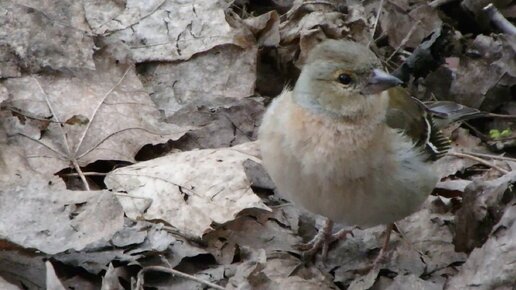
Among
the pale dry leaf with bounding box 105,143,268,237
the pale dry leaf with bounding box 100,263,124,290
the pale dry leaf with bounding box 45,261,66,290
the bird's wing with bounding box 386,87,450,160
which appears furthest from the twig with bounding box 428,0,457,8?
the pale dry leaf with bounding box 45,261,66,290

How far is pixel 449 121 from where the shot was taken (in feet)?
18.0

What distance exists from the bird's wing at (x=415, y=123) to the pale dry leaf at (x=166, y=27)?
1618mm

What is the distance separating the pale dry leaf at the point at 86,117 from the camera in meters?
5.07

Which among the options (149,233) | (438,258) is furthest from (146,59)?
(438,258)

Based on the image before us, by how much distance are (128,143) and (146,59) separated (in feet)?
3.43

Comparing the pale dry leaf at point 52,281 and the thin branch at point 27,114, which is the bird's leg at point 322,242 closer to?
the pale dry leaf at point 52,281

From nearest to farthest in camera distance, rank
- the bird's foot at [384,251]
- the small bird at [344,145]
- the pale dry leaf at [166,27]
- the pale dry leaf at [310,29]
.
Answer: the small bird at [344,145]
the bird's foot at [384,251]
the pale dry leaf at [166,27]
the pale dry leaf at [310,29]

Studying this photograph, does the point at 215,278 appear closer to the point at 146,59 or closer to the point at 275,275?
the point at 275,275

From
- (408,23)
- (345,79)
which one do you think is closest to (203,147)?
(345,79)

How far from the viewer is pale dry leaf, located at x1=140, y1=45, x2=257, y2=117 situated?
5910mm

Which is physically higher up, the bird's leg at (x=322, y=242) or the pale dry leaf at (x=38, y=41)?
the pale dry leaf at (x=38, y=41)

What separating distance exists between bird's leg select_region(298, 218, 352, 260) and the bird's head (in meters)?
0.85

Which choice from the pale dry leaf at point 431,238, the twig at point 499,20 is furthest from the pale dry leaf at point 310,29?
the pale dry leaf at point 431,238

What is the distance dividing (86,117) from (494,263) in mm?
2415
